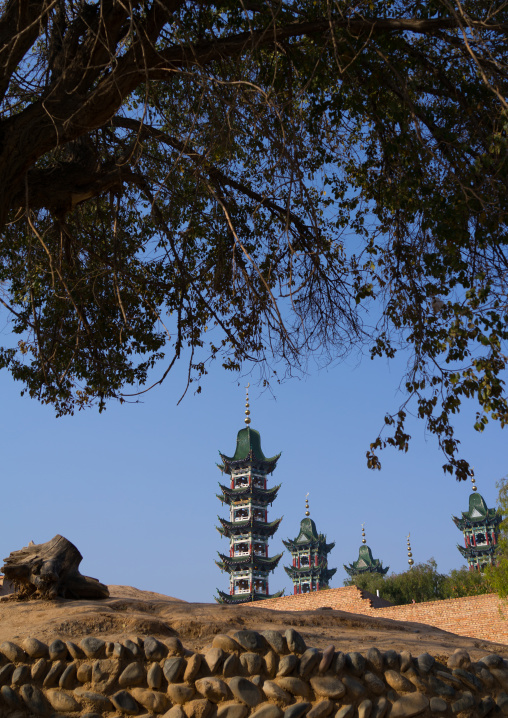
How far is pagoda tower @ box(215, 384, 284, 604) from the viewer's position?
3969 cm

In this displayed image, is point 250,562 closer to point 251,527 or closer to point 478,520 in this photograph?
point 251,527

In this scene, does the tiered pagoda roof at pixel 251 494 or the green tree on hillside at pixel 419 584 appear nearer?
the green tree on hillside at pixel 419 584

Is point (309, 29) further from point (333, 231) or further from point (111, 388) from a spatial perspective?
point (111, 388)

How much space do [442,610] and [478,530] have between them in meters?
27.1

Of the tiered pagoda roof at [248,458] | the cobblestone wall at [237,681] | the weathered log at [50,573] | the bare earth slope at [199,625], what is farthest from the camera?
the tiered pagoda roof at [248,458]

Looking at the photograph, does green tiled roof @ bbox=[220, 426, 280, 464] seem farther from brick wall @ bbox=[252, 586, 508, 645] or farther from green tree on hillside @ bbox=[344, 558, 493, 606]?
brick wall @ bbox=[252, 586, 508, 645]

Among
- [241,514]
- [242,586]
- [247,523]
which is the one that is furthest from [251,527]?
[242,586]

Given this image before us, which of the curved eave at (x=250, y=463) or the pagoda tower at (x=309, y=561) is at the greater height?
the curved eave at (x=250, y=463)

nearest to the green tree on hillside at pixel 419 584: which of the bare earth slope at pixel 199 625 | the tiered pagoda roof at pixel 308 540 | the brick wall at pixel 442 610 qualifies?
the tiered pagoda roof at pixel 308 540

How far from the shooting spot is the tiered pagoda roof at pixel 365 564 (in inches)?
1839

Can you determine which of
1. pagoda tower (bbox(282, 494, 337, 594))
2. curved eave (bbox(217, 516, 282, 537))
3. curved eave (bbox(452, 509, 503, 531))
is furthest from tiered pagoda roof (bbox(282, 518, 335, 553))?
curved eave (bbox(452, 509, 503, 531))

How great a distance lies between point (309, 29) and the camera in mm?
5047

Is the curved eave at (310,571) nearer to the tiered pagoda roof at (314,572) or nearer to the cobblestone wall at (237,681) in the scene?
the tiered pagoda roof at (314,572)

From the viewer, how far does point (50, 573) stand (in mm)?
5570
